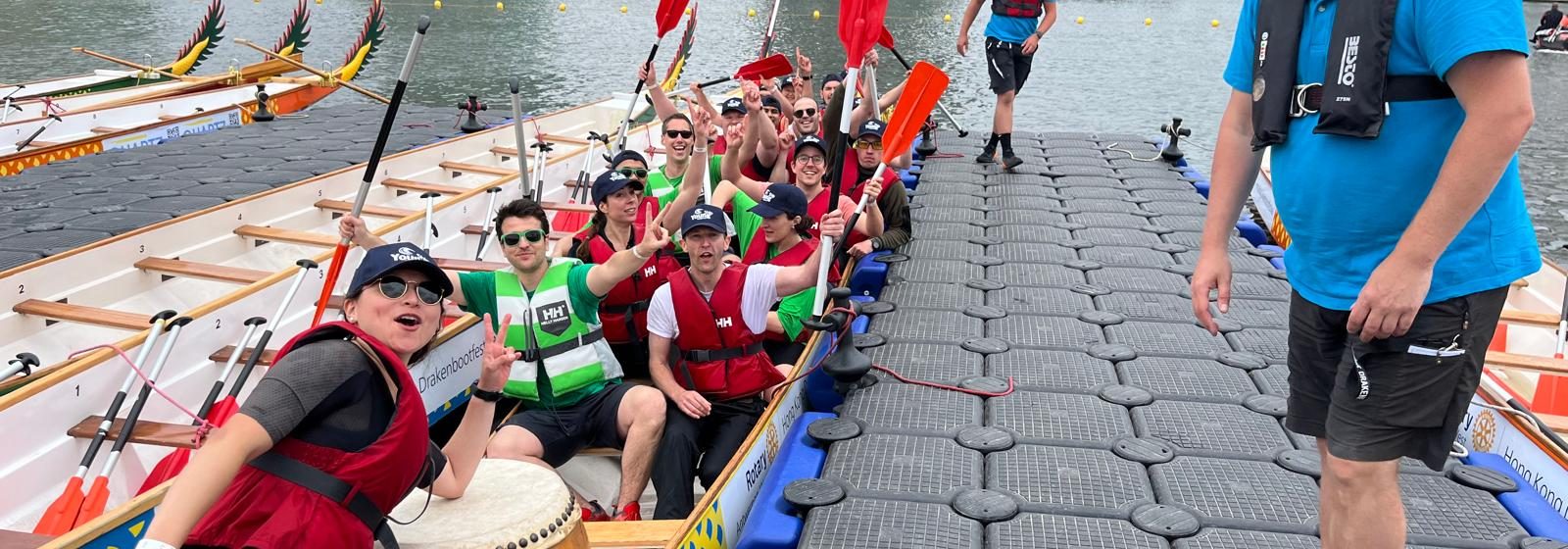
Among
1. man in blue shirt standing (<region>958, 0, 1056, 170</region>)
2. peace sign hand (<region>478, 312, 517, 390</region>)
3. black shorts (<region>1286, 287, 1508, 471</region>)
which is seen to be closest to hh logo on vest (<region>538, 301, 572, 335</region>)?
peace sign hand (<region>478, 312, 517, 390</region>)

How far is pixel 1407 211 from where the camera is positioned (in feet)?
6.60

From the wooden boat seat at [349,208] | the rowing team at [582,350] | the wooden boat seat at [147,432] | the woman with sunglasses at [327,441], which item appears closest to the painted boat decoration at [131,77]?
the wooden boat seat at [349,208]

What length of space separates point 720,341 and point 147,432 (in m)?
2.22

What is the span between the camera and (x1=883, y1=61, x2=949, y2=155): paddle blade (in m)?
4.89

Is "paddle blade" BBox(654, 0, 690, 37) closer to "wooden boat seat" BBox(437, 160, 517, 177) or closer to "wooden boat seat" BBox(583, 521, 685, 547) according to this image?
"wooden boat seat" BBox(437, 160, 517, 177)

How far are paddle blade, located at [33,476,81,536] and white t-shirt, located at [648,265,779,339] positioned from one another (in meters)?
2.07

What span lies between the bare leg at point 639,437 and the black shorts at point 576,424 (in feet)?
0.18

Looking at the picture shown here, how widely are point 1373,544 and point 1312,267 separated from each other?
0.56m

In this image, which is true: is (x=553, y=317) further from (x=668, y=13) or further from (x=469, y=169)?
(x=469, y=169)

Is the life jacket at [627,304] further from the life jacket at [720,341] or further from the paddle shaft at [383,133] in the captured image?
the paddle shaft at [383,133]

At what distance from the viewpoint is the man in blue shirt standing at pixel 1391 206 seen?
1.85 metres

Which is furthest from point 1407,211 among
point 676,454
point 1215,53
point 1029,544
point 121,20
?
point 121,20

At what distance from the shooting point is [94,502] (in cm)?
379

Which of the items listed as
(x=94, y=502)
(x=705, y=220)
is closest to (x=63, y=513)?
(x=94, y=502)
